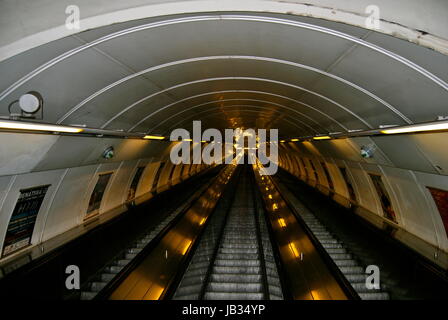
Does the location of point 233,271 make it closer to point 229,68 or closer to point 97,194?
point 229,68

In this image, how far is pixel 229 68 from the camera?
5.48m

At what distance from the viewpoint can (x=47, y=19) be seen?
2.58 m

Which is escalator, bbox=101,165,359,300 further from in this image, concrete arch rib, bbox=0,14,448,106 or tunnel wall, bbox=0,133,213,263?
concrete arch rib, bbox=0,14,448,106

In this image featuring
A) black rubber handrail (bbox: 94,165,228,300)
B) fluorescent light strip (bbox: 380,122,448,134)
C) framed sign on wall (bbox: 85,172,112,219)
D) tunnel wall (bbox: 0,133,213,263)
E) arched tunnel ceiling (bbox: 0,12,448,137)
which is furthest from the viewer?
framed sign on wall (bbox: 85,172,112,219)

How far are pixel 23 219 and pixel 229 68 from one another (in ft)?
19.0

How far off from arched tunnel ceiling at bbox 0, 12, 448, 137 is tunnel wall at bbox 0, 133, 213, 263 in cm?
77

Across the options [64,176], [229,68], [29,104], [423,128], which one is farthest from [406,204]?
[64,176]

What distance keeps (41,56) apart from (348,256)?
8377 mm

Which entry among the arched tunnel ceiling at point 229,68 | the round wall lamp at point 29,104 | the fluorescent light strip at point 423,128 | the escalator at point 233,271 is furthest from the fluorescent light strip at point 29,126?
the fluorescent light strip at point 423,128

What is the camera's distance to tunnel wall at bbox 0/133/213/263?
5043mm

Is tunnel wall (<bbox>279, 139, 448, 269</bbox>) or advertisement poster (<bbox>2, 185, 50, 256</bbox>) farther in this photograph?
tunnel wall (<bbox>279, 139, 448, 269</bbox>)

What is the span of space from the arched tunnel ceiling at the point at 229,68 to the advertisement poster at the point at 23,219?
2294 mm

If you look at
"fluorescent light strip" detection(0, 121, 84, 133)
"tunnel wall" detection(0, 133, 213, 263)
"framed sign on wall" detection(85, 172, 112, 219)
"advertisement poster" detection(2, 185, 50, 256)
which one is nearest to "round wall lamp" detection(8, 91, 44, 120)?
"fluorescent light strip" detection(0, 121, 84, 133)

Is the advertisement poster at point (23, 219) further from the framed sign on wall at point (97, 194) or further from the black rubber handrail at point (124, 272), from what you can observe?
the black rubber handrail at point (124, 272)
